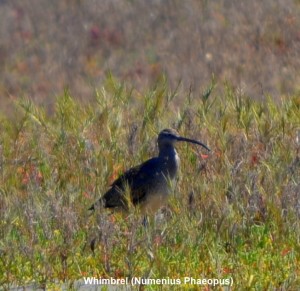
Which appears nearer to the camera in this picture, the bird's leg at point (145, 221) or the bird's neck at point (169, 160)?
the bird's leg at point (145, 221)

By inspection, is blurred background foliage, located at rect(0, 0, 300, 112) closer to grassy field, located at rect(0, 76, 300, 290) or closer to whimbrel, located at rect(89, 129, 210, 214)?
grassy field, located at rect(0, 76, 300, 290)

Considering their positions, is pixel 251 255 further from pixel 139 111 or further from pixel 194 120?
pixel 139 111

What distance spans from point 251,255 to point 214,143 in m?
2.41

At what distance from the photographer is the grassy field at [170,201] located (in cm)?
881

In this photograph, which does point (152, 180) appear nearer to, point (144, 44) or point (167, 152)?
point (167, 152)

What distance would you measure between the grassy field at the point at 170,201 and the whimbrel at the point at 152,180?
13 centimetres

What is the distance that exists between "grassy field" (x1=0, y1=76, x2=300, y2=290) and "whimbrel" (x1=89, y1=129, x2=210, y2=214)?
13cm

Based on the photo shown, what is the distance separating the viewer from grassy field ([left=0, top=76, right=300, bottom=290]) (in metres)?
8.81

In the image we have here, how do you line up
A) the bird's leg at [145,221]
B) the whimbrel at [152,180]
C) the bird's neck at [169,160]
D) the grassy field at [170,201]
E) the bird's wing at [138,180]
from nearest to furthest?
the grassy field at [170,201] < the bird's leg at [145,221] < the whimbrel at [152,180] < the bird's wing at [138,180] < the bird's neck at [169,160]

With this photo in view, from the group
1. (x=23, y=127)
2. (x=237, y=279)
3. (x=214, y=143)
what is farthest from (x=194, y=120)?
(x=237, y=279)

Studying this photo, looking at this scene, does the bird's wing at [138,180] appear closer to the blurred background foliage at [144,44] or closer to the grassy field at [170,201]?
the grassy field at [170,201]

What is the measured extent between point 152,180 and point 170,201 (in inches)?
24.9

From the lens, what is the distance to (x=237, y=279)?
8484 millimetres

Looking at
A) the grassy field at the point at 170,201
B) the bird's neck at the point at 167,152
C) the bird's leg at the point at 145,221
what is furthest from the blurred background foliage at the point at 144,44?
the bird's leg at the point at 145,221
